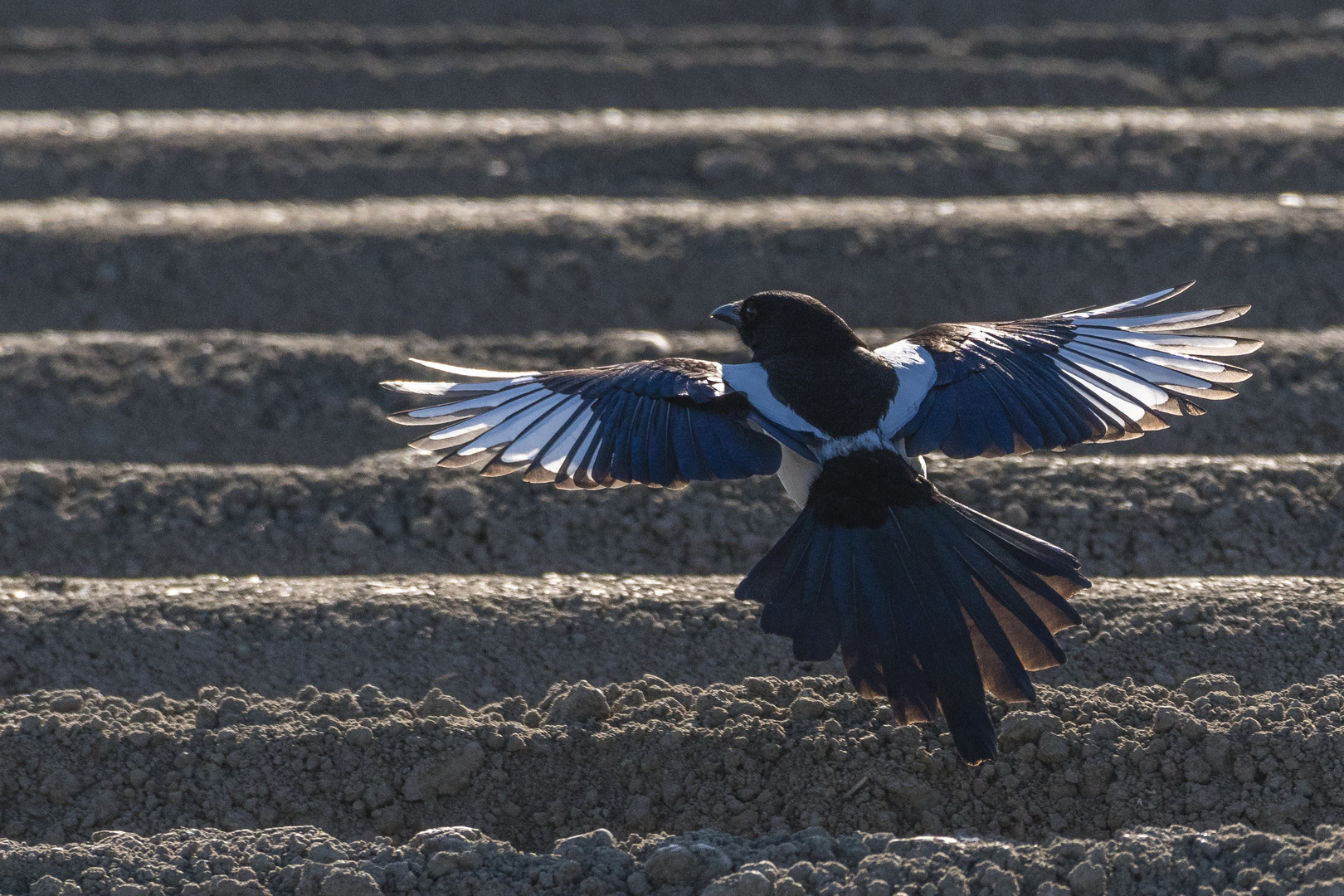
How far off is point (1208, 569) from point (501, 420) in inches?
93.5

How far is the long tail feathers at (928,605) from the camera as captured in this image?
3.30 meters

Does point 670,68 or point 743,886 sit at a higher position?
point 670,68

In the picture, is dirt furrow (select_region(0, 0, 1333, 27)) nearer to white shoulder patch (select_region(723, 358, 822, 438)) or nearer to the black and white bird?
the black and white bird

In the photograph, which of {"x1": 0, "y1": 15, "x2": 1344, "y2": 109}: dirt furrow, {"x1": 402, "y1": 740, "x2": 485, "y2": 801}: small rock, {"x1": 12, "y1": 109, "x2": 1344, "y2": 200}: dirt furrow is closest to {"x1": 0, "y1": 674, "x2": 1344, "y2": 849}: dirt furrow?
{"x1": 402, "y1": 740, "x2": 485, "y2": 801}: small rock

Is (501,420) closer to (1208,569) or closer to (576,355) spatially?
(576,355)

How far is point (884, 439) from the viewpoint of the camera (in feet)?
12.8

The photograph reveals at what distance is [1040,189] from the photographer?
774cm

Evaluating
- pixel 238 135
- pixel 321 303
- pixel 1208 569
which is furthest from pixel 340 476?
pixel 238 135

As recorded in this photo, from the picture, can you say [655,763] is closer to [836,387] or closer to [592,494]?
[836,387]

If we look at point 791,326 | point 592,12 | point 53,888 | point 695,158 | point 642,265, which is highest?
point 592,12

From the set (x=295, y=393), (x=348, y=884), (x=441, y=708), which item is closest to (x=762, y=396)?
(x=441, y=708)

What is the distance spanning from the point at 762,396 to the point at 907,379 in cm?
43

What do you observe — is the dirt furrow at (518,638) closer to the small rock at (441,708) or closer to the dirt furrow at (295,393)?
the small rock at (441,708)

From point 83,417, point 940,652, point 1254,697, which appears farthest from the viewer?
point 83,417
